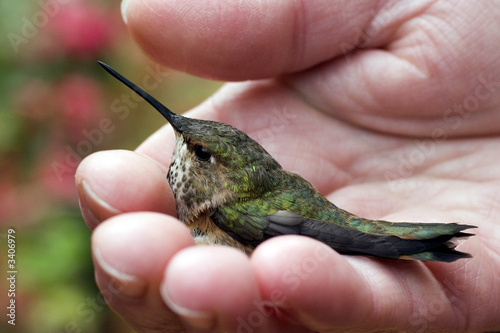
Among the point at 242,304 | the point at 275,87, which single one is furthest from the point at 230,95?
the point at 242,304

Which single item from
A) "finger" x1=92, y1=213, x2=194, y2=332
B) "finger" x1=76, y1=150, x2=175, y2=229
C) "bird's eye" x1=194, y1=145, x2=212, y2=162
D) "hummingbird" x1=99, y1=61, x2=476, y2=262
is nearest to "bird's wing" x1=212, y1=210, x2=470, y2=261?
"hummingbird" x1=99, y1=61, x2=476, y2=262

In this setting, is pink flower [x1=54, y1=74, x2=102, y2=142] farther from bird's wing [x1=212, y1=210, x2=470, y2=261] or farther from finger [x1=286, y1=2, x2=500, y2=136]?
bird's wing [x1=212, y1=210, x2=470, y2=261]

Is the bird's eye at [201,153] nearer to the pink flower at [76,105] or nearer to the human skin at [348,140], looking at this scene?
the human skin at [348,140]

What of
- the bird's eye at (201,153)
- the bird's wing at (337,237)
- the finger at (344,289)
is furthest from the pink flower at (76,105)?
the finger at (344,289)

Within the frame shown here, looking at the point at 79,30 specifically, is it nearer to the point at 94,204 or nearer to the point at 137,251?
the point at 94,204

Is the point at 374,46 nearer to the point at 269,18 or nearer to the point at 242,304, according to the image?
the point at 269,18

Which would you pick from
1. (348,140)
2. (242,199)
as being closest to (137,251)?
(242,199)
